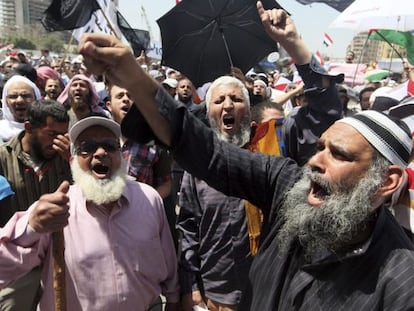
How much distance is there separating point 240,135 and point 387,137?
1.21 meters

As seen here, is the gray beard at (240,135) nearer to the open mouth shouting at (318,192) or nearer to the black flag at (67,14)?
the open mouth shouting at (318,192)

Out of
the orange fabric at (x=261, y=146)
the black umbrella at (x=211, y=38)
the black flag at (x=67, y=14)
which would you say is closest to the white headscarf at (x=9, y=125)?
the black flag at (x=67, y=14)

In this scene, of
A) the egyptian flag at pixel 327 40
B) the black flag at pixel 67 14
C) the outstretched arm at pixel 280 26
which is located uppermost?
the outstretched arm at pixel 280 26

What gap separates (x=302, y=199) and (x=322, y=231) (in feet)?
0.43

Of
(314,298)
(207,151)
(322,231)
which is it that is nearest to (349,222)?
(322,231)

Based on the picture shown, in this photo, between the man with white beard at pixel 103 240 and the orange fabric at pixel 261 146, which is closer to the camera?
the man with white beard at pixel 103 240

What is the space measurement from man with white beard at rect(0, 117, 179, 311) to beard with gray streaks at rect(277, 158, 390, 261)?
819 mm

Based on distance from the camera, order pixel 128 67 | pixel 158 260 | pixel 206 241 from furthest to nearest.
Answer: pixel 206 241, pixel 158 260, pixel 128 67

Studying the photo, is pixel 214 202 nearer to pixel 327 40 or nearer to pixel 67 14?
pixel 67 14

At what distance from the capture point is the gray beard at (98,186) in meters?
1.95

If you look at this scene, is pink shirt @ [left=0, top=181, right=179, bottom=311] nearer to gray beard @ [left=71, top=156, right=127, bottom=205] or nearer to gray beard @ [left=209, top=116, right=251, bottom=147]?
gray beard @ [left=71, top=156, right=127, bottom=205]

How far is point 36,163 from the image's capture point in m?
2.50

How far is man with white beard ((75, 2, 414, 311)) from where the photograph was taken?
1256mm

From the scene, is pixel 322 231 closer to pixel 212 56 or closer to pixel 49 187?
pixel 49 187
